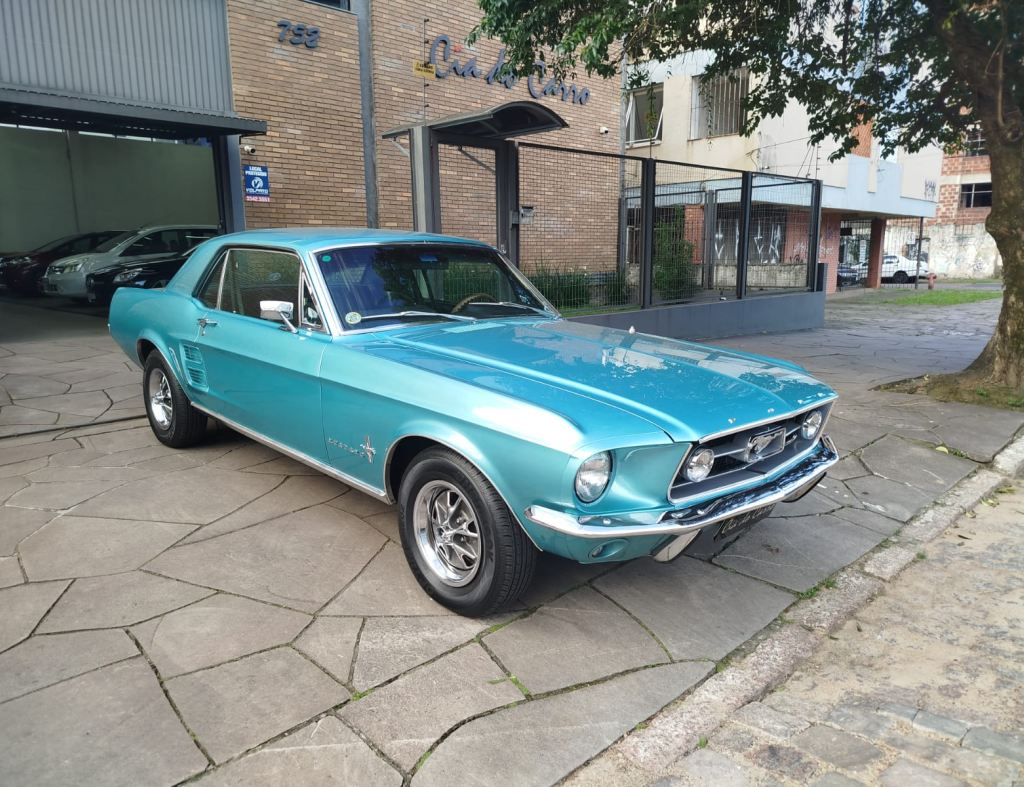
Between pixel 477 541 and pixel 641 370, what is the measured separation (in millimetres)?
1066

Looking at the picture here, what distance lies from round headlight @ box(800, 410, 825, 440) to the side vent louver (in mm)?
3562

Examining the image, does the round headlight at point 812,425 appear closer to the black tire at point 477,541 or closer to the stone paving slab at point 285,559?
the black tire at point 477,541


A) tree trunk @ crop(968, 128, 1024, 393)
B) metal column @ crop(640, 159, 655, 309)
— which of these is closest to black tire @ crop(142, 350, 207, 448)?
metal column @ crop(640, 159, 655, 309)

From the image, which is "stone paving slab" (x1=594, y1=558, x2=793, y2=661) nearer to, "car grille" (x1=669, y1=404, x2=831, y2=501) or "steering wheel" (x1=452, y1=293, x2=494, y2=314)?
"car grille" (x1=669, y1=404, x2=831, y2=501)

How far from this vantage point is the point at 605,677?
276cm

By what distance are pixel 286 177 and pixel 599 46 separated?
21.7 ft

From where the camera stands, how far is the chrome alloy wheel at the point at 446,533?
3.07 m

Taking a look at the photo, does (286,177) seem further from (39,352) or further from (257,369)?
(257,369)

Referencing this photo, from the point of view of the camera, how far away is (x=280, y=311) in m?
3.80

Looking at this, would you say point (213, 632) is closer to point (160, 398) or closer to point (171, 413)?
point (171, 413)

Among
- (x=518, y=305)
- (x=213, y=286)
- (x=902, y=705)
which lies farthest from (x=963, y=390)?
(x=213, y=286)

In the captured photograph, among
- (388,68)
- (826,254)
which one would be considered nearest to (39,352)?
(388,68)

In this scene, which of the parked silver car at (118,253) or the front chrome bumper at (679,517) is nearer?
the front chrome bumper at (679,517)

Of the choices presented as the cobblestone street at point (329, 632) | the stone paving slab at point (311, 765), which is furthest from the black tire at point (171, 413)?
the stone paving slab at point (311, 765)
